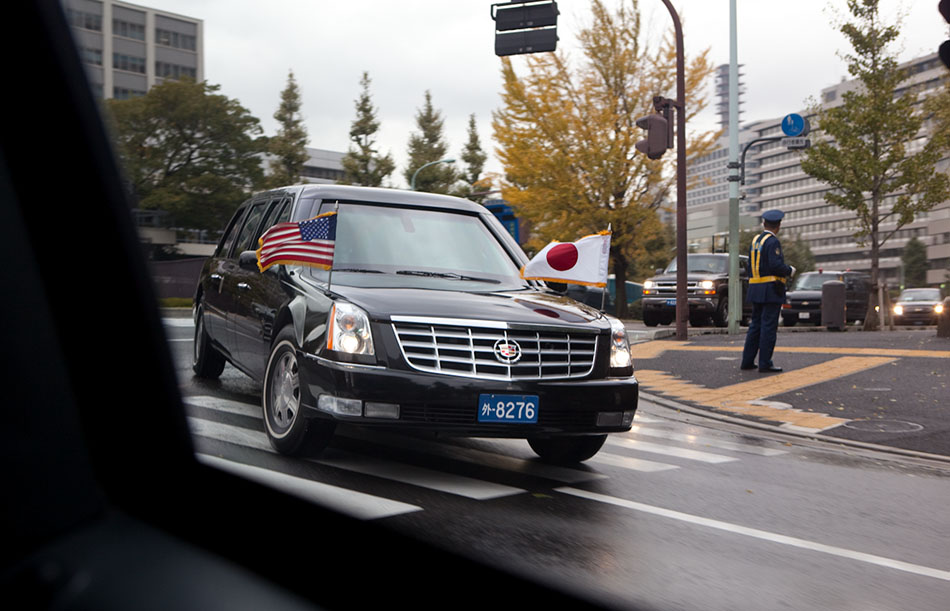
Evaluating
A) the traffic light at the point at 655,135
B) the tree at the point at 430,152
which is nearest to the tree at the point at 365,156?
the tree at the point at 430,152

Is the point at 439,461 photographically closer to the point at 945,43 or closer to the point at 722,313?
the point at 945,43

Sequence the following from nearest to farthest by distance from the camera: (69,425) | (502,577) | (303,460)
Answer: (502,577) → (69,425) → (303,460)

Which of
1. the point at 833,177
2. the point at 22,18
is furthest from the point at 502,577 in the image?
the point at 833,177

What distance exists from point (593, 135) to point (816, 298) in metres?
9.57

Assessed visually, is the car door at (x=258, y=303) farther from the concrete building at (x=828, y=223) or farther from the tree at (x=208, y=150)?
the concrete building at (x=828, y=223)

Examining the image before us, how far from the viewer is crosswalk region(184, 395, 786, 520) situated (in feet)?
15.2

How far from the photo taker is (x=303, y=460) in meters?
5.39

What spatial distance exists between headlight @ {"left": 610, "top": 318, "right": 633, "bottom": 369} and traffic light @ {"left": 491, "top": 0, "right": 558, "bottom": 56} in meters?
10.7

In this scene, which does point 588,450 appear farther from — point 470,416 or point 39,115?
point 39,115

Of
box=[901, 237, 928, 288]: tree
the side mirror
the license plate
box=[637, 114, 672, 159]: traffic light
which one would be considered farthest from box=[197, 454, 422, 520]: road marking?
box=[901, 237, 928, 288]: tree

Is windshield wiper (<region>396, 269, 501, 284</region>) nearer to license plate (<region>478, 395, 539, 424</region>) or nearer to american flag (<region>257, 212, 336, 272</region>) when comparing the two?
american flag (<region>257, 212, 336, 272</region>)

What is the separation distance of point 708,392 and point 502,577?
8.46m

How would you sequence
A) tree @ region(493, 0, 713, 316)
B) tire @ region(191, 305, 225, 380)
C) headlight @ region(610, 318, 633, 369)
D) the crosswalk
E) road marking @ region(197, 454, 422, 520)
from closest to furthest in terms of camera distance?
1. road marking @ region(197, 454, 422, 520)
2. the crosswalk
3. headlight @ region(610, 318, 633, 369)
4. tire @ region(191, 305, 225, 380)
5. tree @ region(493, 0, 713, 316)

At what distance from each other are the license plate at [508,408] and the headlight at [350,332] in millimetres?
657
